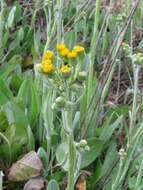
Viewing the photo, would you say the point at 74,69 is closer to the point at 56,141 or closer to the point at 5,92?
the point at 56,141

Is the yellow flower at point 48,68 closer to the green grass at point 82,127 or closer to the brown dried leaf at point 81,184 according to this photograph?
the green grass at point 82,127

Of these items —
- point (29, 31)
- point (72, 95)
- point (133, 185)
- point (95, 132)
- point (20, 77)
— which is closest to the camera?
point (72, 95)

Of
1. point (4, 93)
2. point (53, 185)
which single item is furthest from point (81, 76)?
point (4, 93)

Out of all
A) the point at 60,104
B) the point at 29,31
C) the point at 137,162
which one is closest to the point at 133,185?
the point at 137,162

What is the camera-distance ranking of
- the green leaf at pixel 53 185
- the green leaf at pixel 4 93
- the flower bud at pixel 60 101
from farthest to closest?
the green leaf at pixel 4 93, the green leaf at pixel 53 185, the flower bud at pixel 60 101

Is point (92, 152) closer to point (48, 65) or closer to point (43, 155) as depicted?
point (43, 155)

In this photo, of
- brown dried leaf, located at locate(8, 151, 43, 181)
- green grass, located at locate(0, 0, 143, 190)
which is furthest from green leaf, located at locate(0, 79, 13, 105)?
brown dried leaf, located at locate(8, 151, 43, 181)

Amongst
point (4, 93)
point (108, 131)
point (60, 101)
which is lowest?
point (108, 131)

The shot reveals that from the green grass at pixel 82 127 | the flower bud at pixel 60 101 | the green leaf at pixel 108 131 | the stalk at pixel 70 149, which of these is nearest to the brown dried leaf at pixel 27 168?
the green grass at pixel 82 127
